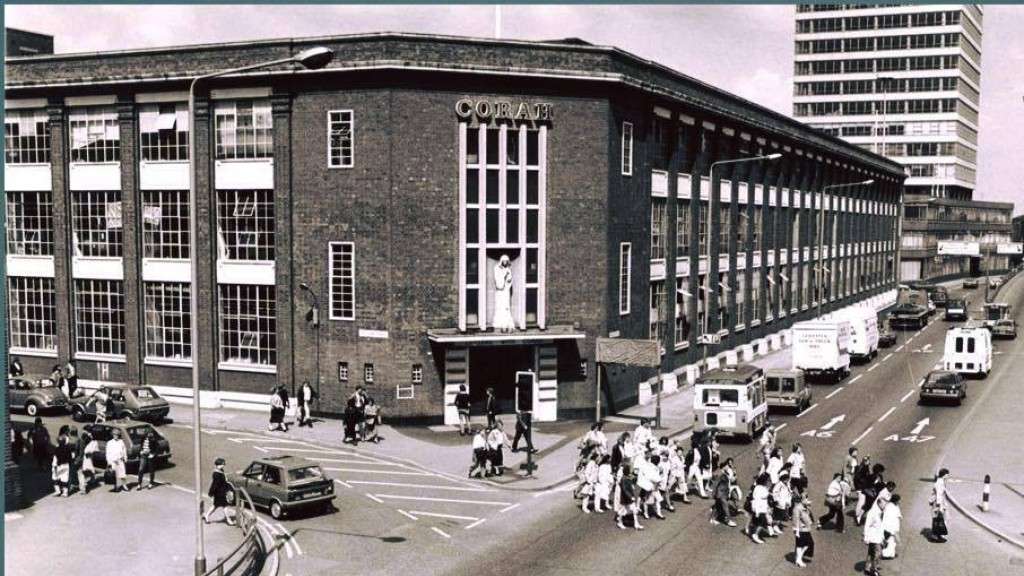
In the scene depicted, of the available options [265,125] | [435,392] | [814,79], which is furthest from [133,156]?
[814,79]

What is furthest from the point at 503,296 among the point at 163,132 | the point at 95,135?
the point at 95,135

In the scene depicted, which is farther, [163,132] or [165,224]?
[165,224]

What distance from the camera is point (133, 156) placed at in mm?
46125

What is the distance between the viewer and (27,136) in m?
48.6

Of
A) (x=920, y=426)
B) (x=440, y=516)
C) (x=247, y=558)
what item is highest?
(x=247, y=558)

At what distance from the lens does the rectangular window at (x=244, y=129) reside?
43438 mm

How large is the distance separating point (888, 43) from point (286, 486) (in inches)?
5341

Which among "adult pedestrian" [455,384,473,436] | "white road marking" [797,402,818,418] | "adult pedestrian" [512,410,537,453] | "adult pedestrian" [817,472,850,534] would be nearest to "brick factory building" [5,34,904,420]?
"adult pedestrian" [455,384,473,436]

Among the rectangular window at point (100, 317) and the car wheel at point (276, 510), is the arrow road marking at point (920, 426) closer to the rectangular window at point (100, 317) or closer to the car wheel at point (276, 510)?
the car wheel at point (276, 510)

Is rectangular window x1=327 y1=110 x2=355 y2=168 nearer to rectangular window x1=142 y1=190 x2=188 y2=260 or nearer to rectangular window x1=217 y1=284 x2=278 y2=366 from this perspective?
rectangular window x1=217 y1=284 x2=278 y2=366

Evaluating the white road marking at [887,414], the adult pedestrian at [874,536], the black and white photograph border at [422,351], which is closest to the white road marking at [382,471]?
the black and white photograph border at [422,351]

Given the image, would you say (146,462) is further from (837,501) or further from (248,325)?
(837,501)

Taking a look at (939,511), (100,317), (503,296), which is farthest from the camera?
(100,317)

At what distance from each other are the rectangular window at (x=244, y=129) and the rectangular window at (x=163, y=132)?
2047mm
